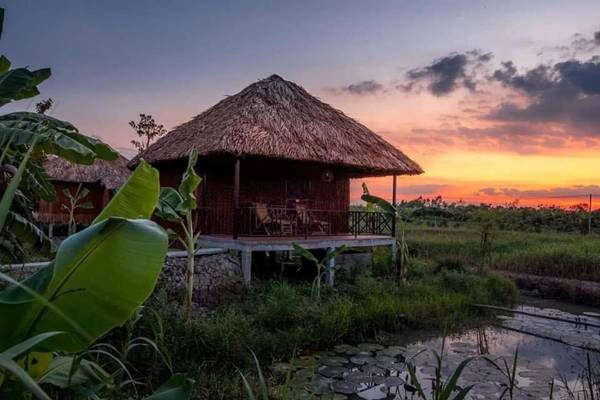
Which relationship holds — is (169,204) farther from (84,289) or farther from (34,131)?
(84,289)

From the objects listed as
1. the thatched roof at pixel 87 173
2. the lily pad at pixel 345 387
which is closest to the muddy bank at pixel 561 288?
the lily pad at pixel 345 387

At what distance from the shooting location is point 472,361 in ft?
19.6

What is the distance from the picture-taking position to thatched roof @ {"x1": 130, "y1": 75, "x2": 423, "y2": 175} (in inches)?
374

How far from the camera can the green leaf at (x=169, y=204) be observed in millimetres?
5984

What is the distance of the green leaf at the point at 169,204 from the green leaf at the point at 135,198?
13.6ft

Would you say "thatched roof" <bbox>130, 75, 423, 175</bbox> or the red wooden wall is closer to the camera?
"thatched roof" <bbox>130, 75, 423, 175</bbox>

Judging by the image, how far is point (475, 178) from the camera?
12.4 m

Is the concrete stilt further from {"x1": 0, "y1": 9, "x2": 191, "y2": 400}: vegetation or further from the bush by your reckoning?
{"x1": 0, "y1": 9, "x2": 191, "y2": 400}: vegetation

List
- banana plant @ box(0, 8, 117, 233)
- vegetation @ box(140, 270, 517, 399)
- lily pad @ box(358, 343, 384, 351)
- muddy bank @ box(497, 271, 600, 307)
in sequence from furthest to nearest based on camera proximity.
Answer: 1. muddy bank @ box(497, 271, 600, 307)
2. lily pad @ box(358, 343, 384, 351)
3. vegetation @ box(140, 270, 517, 399)
4. banana plant @ box(0, 8, 117, 233)

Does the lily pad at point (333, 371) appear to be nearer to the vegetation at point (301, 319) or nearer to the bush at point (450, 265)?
the vegetation at point (301, 319)

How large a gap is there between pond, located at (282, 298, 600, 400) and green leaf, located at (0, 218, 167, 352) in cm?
224

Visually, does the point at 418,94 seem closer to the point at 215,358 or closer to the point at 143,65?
the point at 143,65

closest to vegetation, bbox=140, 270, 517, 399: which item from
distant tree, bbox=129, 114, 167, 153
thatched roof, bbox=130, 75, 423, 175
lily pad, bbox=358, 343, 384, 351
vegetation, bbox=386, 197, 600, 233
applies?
lily pad, bbox=358, 343, 384, 351

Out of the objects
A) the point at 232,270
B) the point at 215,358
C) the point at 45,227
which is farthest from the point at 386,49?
the point at 45,227
